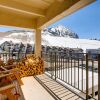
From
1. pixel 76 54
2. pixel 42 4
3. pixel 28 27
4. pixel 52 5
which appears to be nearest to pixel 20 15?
pixel 28 27

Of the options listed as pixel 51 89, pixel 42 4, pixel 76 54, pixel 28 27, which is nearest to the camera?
pixel 76 54

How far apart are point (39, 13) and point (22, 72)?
2216mm

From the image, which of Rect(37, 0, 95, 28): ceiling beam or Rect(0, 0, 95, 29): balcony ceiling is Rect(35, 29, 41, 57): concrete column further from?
Rect(37, 0, 95, 28): ceiling beam

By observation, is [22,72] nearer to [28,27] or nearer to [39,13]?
[28,27]

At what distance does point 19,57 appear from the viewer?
18.5ft

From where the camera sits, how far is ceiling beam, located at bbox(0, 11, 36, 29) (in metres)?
4.95

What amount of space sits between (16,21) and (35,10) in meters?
1.13

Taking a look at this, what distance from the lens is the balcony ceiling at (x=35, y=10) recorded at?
3.19 m

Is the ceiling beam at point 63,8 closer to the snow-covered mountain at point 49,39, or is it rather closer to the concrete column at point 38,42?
the concrete column at point 38,42

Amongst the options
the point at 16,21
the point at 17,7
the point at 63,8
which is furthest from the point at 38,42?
the point at 63,8

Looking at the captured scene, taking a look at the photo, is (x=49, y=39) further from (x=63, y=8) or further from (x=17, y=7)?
(x=63, y=8)

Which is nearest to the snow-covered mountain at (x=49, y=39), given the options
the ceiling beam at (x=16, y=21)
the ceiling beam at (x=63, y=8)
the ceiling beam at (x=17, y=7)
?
the ceiling beam at (x=16, y=21)

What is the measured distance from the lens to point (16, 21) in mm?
5246

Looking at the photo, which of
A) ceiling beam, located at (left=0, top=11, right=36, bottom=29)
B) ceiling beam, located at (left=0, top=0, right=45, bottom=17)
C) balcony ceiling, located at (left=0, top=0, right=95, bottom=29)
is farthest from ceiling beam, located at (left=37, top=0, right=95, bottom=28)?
ceiling beam, located at (left=0, top=11, right=36, bottom=29)
